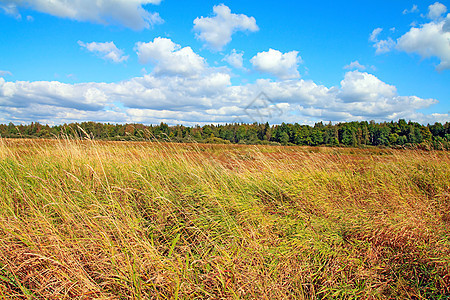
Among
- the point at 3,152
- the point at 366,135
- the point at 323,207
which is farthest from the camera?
the point at 366,135

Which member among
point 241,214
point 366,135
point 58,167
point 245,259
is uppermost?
point 366,135

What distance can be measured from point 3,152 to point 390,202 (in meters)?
8.79

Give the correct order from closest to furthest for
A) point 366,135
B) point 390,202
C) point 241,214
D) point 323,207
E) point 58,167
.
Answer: point 241,214 → point 323,207 → point 390,202 → point 58,167 → point 366,135

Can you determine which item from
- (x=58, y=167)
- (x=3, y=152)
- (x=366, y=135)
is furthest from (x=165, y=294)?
(x=366, y=135)

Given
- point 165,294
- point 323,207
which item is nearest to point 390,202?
point 323,207

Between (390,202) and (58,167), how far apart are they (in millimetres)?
6399

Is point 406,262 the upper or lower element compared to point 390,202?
lower

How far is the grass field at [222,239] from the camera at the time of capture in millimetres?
2021

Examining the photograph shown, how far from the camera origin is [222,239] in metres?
2.62

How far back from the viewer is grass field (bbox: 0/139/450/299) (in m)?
2.02

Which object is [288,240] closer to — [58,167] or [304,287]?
[304,287]

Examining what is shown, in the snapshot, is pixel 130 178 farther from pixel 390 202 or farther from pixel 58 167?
pixel 390 202

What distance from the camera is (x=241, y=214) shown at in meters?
3.19

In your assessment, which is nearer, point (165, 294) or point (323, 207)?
point (165, 294)
